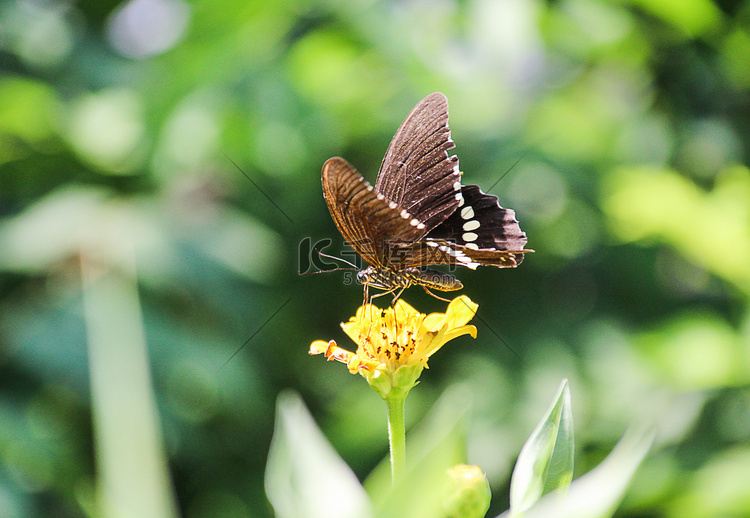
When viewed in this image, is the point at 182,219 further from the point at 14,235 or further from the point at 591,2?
the point at 591,2

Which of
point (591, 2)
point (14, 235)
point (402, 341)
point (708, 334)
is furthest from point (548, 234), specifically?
point (14, 235)

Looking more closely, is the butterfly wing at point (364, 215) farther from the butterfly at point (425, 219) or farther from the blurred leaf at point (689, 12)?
the blurred leaf at point (689, 12)

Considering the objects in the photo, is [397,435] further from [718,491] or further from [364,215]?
[718,491]

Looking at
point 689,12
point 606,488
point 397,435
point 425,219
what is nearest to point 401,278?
Result: point 425,219

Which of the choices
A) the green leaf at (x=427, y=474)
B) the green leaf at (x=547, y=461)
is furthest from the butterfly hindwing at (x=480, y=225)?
the green leaf at (x=427, y=474)

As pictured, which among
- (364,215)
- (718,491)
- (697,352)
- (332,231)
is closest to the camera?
(364,215)

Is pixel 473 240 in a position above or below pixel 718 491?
above

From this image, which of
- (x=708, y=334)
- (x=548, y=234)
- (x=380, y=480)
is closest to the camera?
(x=380, y=480)
